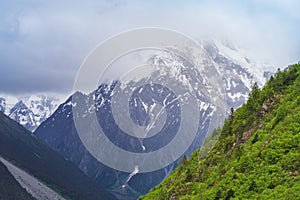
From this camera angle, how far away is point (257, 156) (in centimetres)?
7175

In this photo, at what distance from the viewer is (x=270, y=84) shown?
314 ft

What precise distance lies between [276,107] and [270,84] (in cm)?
1156

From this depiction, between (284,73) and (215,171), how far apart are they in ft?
80.4

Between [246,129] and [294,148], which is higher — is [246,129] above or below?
above

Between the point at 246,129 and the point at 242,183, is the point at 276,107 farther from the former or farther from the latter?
the point at 242,183

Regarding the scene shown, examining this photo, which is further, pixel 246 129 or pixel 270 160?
pixel 246 129

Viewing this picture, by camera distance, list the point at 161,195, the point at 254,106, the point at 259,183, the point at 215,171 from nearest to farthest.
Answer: the point at 259,183, the point at 215,171, the point at 254,106, the point at 161,195

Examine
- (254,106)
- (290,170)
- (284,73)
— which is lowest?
(290,170)

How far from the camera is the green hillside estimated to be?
212ft

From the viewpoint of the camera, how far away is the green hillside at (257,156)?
6456 cm

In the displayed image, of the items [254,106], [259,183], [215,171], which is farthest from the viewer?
[254,106]

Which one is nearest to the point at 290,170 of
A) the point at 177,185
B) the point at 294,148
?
the point at 294,148

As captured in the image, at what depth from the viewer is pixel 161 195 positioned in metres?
106

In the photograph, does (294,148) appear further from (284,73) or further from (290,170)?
(284,73)
